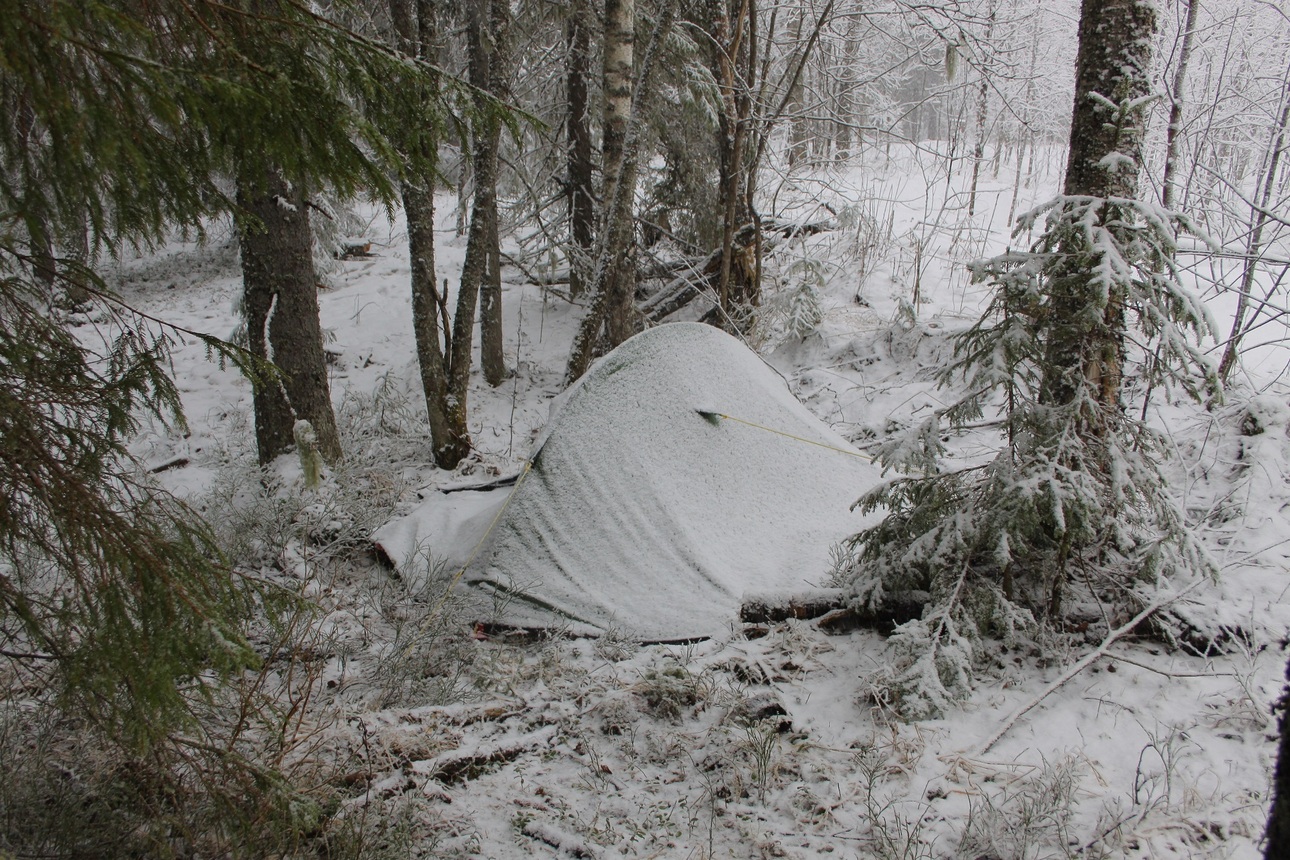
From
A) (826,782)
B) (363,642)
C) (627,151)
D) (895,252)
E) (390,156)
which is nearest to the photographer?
(390,156)

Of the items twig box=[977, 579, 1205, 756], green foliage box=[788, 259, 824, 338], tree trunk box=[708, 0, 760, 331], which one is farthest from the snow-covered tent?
green foliage box=[788, 259, 824, 338]

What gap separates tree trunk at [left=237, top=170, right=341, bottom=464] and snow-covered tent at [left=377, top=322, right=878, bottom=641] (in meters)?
1.64

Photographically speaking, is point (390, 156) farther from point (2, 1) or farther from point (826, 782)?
point (826, 782)

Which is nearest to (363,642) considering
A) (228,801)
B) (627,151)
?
A: (228,801)

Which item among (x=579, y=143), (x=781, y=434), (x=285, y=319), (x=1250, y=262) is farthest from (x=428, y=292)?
(x=1250, y=262)

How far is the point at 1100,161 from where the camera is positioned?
2.98 metres

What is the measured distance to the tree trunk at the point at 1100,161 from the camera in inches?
117

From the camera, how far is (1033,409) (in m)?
3.06

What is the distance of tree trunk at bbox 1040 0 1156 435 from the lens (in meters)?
2.98

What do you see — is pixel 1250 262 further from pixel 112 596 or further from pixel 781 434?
pixel 112 596

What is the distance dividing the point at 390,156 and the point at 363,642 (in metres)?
2.52

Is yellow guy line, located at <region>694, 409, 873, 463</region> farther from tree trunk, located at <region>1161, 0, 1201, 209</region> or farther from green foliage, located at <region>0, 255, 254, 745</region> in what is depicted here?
tree trunk, located at <region>1161, 0, 1201, 209</region>

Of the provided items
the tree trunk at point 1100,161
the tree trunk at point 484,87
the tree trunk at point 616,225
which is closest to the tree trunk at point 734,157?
the tree trunk at point 616,225

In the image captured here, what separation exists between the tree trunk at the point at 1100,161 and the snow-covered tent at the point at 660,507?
1.67 metres
